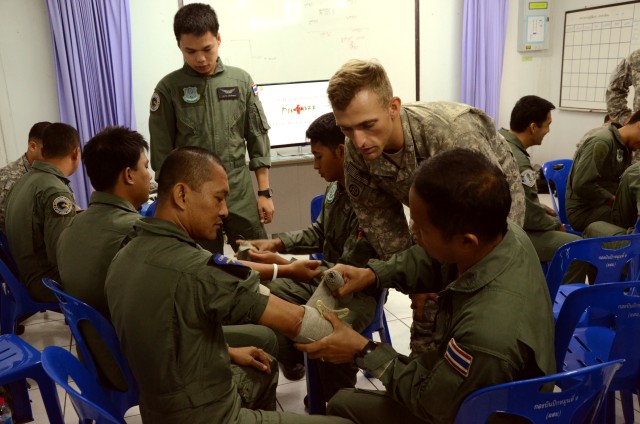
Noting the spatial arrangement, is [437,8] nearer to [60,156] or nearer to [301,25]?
[301,25]

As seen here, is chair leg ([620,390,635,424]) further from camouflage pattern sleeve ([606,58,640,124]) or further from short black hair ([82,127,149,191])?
camouflage pattern sleeve ([606,58,640,124])

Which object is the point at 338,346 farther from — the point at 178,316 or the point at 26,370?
the point at 26,370

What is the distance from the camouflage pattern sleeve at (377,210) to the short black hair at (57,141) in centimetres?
163

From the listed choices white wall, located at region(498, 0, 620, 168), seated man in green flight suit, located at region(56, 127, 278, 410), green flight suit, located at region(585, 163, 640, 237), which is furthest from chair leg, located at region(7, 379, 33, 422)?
white wall, located at region(498, 0, 620, 168)

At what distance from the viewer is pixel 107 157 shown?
6.46ft

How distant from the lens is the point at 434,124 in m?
1.82

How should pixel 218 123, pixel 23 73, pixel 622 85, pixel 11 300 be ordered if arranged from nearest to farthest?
pixel 11 300 < pixel 218 123 < pixel 622 85 < pixel 23 73

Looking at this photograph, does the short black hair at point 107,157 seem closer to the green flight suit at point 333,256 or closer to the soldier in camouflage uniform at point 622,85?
the green flight suit at point 333,256

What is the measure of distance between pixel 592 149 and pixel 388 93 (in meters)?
2.11

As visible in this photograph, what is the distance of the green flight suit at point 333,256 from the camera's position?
2049 mm

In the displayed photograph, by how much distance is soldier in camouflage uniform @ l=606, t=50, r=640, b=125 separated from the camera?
163 inches

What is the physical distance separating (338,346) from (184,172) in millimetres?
654

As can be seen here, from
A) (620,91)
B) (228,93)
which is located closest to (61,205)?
(228,93)

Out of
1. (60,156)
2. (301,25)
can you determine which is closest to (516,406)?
(60,156)
